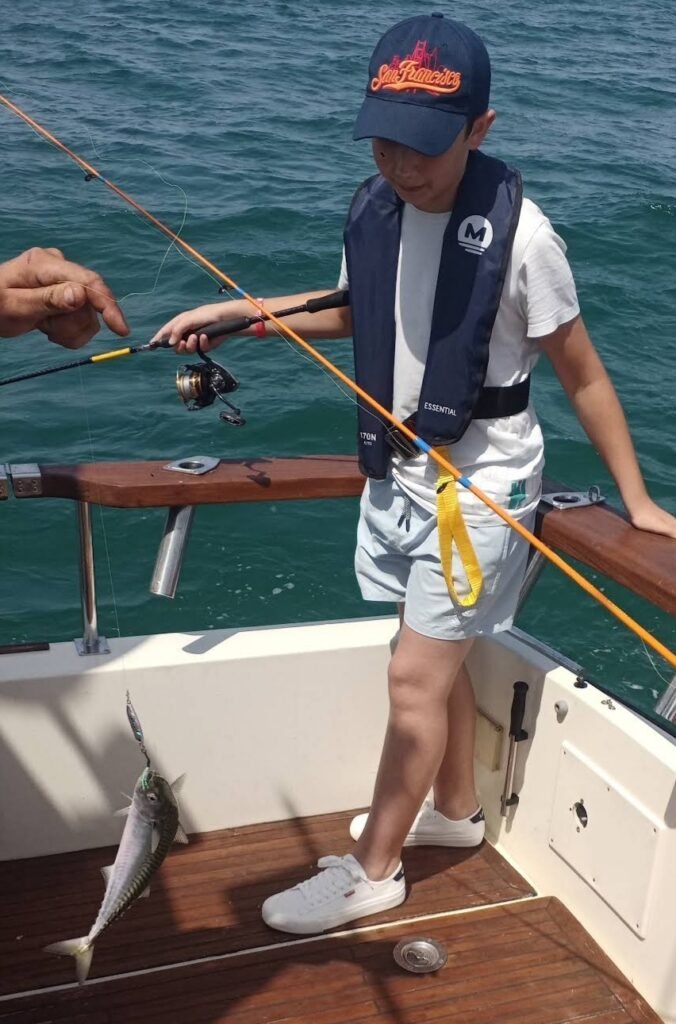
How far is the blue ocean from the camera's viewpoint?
588 cm

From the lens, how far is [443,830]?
304 cm

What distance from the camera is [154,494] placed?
2.77m

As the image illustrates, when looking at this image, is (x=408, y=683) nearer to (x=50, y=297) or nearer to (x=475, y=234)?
(x=475, y=234)

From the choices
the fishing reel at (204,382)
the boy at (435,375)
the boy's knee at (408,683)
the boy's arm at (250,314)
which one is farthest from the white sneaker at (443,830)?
the boy's arm at (250,314)

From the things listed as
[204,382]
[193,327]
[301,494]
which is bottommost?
[301,494]

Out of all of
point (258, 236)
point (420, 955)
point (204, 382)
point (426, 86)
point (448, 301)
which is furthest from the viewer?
point (258, 236)

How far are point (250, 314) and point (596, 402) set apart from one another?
0.87m

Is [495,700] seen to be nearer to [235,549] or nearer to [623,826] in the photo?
[623,826]

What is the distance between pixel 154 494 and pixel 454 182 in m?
0.99

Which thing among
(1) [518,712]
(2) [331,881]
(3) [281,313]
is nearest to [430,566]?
(1) [518,712]

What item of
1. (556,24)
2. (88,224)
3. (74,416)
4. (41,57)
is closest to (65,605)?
(74,416)

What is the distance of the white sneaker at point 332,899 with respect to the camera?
9.02 feet

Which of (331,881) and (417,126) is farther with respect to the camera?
(331,881)

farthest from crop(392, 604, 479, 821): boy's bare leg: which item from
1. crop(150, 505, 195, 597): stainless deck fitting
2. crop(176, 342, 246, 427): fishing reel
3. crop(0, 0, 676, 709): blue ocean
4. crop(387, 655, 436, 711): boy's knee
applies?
crop(0, 0, 676, 709): blue ocean
